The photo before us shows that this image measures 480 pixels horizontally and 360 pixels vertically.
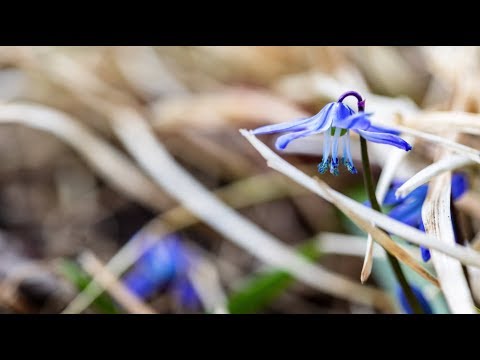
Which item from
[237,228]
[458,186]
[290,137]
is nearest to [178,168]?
[237,228]

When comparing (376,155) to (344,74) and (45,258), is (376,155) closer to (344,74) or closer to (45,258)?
(344,74)

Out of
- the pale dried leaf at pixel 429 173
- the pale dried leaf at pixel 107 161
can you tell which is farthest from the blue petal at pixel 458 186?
the pale dried leaf at pixel 107 161

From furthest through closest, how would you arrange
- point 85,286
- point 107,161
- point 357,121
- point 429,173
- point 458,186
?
point 107,161
point 85,286
point 458,186
point 429,173
point 357,121

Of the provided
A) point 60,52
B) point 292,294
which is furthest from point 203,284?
point 60,52

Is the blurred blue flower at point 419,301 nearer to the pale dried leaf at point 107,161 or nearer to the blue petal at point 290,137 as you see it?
the blue petal at point 290,137

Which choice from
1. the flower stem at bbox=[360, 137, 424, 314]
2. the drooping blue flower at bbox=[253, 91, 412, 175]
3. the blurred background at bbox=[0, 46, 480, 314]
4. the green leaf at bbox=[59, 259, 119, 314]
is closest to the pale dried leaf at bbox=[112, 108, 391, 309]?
the blurred background at bbox=[0, 46, 480, 314]

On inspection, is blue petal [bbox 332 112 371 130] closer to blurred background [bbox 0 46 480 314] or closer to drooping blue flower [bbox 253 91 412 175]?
drooping blue flower [bbox 253 91 412 175]

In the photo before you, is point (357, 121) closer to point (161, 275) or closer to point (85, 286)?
point (85, 286)
